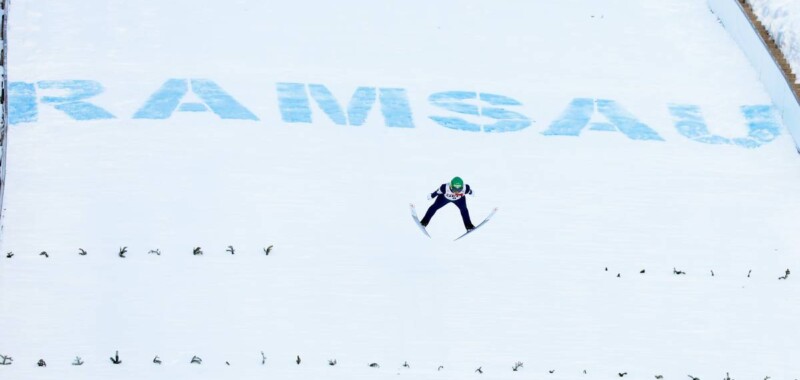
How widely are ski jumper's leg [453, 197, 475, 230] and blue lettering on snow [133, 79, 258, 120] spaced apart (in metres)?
3.51

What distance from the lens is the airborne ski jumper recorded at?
14023 millimetres

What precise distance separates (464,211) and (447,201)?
26 cm

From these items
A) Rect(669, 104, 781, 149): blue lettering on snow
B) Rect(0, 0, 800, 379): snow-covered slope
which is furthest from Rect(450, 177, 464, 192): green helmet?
Rect(669, 104, 781, 149): blue lettering on snow

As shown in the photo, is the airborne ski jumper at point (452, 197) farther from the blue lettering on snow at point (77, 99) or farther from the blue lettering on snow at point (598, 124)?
the blue lettering on snow at point (77, 99)

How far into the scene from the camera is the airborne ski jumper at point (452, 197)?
14023mm

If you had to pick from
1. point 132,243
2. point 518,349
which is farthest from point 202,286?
point 518,349

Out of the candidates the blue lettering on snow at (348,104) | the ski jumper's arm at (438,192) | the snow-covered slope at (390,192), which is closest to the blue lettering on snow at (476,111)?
the snow-covered slope at (390,192)

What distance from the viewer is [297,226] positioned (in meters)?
14.7

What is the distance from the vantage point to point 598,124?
17.3 metres

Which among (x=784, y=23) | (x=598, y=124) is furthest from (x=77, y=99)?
(x=784, y=23)

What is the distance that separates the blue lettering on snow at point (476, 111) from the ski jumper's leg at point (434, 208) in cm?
270

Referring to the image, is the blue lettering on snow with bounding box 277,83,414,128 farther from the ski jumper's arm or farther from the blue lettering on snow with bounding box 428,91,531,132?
the ski jumper's arm

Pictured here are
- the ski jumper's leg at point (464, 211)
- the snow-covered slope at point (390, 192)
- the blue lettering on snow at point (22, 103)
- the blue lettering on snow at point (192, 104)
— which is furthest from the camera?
the blue lettering on snow at point (192, 104)

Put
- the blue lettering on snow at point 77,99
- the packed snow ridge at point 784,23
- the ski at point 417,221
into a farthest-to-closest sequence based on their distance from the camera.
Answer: the packed snow ridge at point 784,23
the blue lettering on snow at point 77,99
the ski at point 417,221
